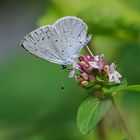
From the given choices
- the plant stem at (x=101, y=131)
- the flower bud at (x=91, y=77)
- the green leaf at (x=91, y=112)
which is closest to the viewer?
the green leaf at (x=91, y=112)

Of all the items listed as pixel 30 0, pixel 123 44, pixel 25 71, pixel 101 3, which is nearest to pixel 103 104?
pixel 101 3

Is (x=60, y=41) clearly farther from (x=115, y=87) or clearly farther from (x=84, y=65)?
(x=115, y=87)

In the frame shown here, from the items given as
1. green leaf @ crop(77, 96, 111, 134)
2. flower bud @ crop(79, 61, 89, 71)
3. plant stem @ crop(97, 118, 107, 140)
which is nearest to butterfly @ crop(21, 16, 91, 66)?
flower bud @ crop(79, 61, 89, 71)

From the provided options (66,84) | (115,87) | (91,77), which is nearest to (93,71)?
(91,77)

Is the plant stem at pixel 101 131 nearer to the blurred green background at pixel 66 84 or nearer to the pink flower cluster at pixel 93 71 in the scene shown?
the blurred green background at pixel 66 84

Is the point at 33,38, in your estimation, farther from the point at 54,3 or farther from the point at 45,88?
the point at 45,88

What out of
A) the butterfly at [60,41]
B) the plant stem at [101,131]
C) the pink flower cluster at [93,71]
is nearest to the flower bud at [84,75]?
the pink flower cluster at [93,71]

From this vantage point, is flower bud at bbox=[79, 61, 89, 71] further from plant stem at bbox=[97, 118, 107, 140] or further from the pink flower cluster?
plant stem at bbox=[97, 118, 107, 140]
